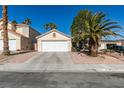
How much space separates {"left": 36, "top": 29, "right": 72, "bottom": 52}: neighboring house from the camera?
135 ft

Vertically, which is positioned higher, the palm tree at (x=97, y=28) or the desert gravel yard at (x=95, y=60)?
the palm tree at (x=97, y=28)

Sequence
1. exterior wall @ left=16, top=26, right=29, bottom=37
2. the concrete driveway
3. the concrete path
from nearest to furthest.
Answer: the concrete path
the concrete driveway
exterior wall @ left=16, top=26, right=29, bottom=37

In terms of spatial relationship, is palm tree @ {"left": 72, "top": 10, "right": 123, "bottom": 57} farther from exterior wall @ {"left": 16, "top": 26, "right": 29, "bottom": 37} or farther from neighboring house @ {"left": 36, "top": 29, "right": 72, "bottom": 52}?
exterior wall @ {"left": 16, "top": 26, "right": 29, "bottom": 37}

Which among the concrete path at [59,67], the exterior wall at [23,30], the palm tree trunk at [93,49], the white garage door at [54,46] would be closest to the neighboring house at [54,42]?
the white garage door at [54,46]

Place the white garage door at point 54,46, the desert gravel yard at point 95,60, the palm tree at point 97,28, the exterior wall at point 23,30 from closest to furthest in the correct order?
the desert gravel yard at point 95,60, the palm tree at point 97,28, the white garage door at point 54,46, the exterior wall at point 23,30

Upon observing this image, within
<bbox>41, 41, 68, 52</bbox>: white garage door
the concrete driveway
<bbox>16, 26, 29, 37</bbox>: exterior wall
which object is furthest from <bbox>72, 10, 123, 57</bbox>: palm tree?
<bbox>16, 26, 29, 37</bbox>: exterior wall

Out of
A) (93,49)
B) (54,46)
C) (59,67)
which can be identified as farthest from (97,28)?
(54,46)

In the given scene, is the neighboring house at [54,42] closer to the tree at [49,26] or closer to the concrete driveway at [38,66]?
the concrete driveway at [38,66]

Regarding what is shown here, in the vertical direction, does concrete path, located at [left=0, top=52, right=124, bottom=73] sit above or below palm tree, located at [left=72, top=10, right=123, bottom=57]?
below

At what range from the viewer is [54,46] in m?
41.2

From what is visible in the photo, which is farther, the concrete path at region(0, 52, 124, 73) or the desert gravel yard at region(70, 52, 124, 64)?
the desert gravel yard at region(70, 52, 124, 64)

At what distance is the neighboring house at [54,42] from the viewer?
4100cm
